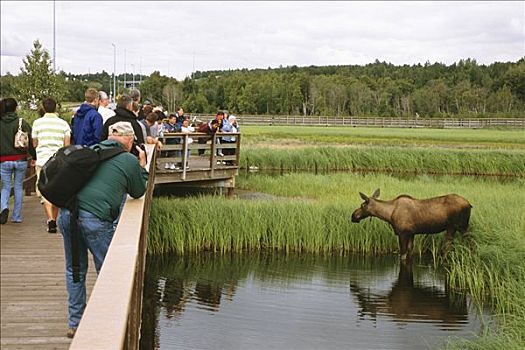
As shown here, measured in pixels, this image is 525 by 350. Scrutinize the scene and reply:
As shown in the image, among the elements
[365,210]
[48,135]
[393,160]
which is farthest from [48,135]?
[393,160]

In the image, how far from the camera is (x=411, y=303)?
36.5 feet

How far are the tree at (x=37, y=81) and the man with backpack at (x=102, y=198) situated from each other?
73.4 ft

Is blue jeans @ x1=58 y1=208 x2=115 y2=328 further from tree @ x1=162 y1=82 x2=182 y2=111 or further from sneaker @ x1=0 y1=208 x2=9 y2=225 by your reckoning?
tree @ x1=162 y1=82 x2=182 y2=111

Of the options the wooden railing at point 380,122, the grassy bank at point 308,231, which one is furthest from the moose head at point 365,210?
the wooden railing at point 380,122

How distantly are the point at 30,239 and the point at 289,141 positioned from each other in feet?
113

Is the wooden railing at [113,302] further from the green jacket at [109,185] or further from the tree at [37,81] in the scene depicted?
the tree at [37,81]

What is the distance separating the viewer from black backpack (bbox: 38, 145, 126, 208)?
4.90 metres

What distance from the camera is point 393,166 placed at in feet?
102

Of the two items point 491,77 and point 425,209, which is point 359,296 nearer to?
point 425,209

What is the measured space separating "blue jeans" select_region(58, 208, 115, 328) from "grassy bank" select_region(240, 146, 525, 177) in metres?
25.3

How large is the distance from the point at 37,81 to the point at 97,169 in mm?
23474

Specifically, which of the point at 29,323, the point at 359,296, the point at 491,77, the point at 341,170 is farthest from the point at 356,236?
the point at 491,77

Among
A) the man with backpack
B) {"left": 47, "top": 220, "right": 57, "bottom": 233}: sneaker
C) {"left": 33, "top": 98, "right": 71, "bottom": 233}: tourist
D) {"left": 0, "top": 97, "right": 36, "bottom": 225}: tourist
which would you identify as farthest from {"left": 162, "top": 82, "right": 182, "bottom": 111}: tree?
the man with backpack

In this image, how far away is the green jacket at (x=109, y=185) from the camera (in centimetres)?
513
